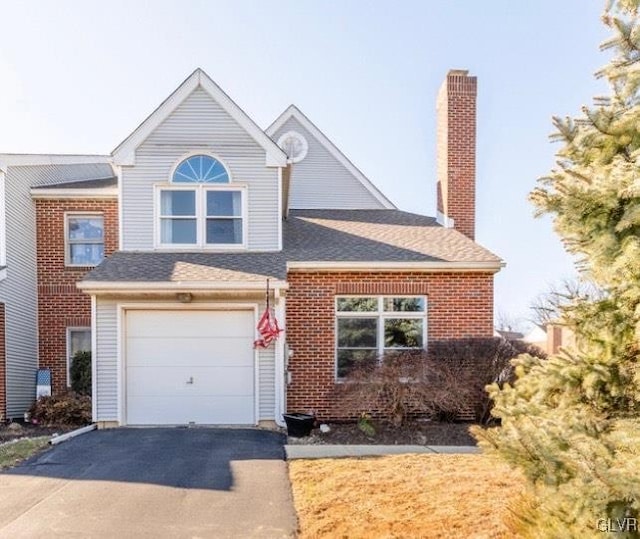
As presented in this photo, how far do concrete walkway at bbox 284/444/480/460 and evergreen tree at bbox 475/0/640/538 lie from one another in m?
4.27

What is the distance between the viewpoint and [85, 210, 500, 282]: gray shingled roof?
10789 millimetres

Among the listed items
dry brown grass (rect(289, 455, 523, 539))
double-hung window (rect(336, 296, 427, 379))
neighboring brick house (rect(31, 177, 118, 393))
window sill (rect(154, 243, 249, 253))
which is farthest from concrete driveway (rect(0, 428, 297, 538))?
neighboring brick house (rect(31, 177, 118, 393))

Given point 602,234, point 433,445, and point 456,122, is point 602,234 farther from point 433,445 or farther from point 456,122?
point 456,122

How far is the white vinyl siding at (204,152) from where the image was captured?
1191 cm

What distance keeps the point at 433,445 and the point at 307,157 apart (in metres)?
10.4

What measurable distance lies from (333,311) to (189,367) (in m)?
3.12

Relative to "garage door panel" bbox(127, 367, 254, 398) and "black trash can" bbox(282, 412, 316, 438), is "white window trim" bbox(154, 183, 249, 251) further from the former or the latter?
"black trash can" bbox(282, 412, 316, 438)

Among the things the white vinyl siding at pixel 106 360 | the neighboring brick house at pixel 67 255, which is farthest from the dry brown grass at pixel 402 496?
the neighboring brick house at pixel 67 255

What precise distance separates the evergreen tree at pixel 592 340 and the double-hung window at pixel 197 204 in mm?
8602

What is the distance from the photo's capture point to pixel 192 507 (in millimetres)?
6059

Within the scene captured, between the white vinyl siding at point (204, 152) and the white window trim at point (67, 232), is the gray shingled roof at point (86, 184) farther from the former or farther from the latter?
the white vinyl siding at point (204, 152)

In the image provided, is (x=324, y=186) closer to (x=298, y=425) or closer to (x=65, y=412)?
(x=298, y=425)

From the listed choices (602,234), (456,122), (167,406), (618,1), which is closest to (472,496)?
(602,234)

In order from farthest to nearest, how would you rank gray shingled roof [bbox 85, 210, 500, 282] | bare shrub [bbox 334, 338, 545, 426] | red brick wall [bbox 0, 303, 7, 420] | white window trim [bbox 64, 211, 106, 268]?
white window trim [bbox 64, 211, 106, 268]
red brick wall [bbox 0, 303, 7, 420]
gray shingled roof [bbox 85, 210, 500, 282]
bare shrub [bbox 334, 338, 545, 426]
